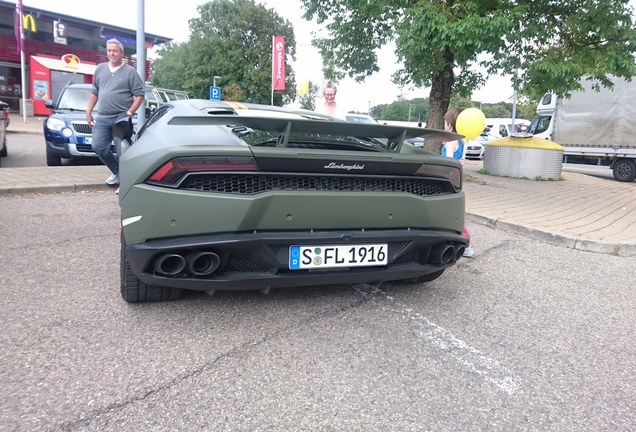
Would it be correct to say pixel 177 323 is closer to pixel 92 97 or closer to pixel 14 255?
pixel 14 255

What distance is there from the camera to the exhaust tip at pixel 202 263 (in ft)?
7.38

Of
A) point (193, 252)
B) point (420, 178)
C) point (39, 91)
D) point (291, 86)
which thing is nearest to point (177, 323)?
point (193, 252)

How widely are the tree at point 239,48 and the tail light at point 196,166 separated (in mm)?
45565

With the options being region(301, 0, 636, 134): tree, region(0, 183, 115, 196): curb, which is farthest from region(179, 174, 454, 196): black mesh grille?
region(301, 0, 636, 134): tree

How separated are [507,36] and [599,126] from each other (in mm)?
9475

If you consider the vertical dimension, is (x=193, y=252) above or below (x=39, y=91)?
below

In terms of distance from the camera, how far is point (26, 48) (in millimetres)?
30328

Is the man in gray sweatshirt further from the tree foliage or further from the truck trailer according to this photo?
the tree foliage

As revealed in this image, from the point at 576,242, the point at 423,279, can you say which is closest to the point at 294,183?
the point at 423,279

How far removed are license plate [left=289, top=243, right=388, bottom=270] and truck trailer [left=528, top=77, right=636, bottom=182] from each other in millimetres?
13725

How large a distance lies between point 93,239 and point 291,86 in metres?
47.9

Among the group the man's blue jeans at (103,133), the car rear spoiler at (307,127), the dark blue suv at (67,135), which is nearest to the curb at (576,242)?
the car rear spoiler at (307,127)

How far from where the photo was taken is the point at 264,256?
2350 millimetres

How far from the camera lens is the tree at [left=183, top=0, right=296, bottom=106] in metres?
47.6
